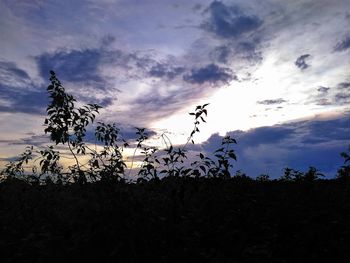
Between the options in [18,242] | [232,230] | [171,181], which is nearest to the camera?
[232,230]

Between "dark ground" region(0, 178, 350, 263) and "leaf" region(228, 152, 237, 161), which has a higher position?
"leaf" region(228, 152, 237, 161)

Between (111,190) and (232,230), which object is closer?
(232,230)

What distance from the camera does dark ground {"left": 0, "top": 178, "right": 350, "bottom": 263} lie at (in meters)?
6.60

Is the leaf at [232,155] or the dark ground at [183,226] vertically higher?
the leaf at [232,155]

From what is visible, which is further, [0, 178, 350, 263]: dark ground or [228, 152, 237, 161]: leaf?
[228, 152, 237, 161]: leaf

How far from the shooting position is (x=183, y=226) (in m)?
7.10

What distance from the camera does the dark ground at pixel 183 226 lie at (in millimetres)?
6602

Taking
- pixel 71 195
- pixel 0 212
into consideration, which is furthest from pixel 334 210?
pixel 0 212

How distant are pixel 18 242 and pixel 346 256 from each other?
20.7 feet

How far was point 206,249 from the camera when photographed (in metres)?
6.66

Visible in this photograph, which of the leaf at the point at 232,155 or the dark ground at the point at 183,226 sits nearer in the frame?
the dark ground at the point at 183,226

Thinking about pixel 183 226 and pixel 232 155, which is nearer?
pixel 183 226

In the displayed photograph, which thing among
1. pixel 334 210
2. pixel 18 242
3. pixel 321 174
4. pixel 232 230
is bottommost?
pixel 18 242

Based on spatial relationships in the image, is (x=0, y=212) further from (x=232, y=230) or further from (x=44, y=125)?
(x=232, y=230)
